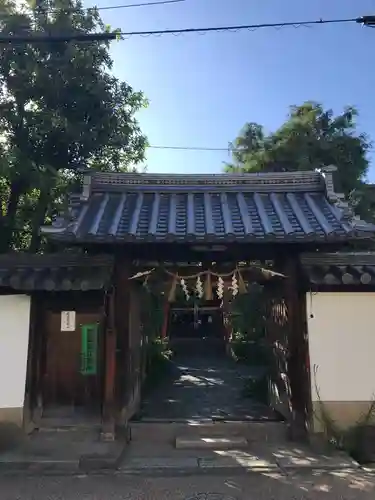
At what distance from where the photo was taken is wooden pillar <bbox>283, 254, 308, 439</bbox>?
817 cm

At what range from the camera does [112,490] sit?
6.22 meters

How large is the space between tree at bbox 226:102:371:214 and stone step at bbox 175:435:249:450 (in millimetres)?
9874

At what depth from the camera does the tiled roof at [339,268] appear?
26.4 feet

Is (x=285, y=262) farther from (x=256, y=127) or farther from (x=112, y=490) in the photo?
(x=256, y=127)

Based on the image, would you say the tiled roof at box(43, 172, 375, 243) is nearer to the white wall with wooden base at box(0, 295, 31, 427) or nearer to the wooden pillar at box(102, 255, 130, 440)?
the wooden pillar at box(102, 255, 130, 440)

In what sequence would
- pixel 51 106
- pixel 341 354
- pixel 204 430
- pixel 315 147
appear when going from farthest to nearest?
pixel 315 147
pixel 51 106
pixel 204 430
pixel 341 354

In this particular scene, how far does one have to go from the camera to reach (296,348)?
8422 mm

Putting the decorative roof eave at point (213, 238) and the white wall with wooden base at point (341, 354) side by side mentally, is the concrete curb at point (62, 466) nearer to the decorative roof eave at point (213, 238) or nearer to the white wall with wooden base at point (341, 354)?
the decorative roof eave at point (213, 238)

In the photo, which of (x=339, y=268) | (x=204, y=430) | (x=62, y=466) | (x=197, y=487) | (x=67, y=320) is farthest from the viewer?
(x=67, y=320)

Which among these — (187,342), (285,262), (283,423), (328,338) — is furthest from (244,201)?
(187,342)

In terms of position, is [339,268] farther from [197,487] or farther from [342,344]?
[197,487]

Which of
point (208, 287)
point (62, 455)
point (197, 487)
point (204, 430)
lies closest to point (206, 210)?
point (208, 287)

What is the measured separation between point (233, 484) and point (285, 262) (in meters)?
4.05

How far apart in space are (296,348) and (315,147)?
9831 mm
